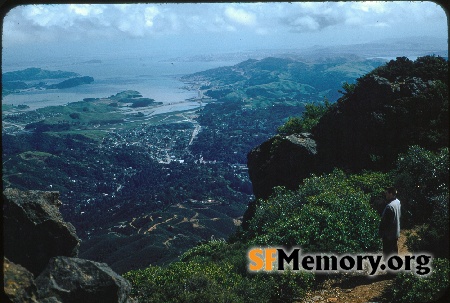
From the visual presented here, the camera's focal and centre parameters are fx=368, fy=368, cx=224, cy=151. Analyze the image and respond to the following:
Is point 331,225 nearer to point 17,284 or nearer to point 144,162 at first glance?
point 17,284

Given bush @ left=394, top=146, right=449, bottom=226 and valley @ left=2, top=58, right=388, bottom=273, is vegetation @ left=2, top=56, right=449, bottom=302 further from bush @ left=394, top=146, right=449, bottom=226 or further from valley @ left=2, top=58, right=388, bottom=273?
valley @ left=2, top=58, right=388, bottom=273

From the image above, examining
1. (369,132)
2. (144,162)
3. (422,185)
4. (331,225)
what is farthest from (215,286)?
(144,162)

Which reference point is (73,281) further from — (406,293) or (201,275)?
(406,293)

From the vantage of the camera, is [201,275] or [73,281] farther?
[201,275]

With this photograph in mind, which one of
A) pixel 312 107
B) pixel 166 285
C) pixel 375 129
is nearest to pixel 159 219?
pixel 312 107

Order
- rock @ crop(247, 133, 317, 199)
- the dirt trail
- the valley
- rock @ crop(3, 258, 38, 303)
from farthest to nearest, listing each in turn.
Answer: the valley < rock @ crop(247, 133, 317, 199) < the dirt trail < rock @ crop(3, 258, 38, 303)

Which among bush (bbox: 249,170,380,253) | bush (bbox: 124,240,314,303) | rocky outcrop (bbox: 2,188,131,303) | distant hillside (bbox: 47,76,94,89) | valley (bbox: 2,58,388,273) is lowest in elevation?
valley (bbox: 2,58,388,273)

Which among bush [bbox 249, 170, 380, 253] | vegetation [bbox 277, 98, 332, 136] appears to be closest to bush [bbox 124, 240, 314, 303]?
bush [bbox 249, 170, 380, 253]
